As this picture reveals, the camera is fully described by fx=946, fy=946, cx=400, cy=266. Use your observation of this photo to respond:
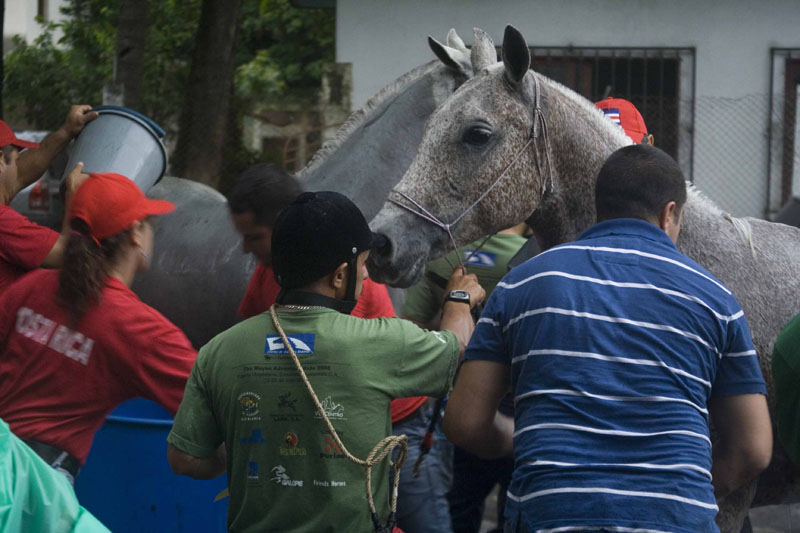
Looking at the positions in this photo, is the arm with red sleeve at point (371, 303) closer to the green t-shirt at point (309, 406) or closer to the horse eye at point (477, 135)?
the horse eye at point (477, 135)

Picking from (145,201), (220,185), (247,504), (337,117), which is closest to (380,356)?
(247,504)

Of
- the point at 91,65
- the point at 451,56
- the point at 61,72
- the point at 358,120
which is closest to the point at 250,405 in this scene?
the point at 451,56

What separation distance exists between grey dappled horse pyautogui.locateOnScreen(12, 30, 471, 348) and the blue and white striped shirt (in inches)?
81.9

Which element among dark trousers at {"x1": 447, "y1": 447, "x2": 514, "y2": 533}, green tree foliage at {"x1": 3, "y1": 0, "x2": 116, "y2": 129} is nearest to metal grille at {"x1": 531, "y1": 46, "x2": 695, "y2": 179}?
green tree foliage at {"x1": 3, "y1": 0, "x2": 116, "y2": 129}

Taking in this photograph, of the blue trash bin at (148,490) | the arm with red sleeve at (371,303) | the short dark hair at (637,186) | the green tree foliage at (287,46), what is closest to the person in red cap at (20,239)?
the blue trash bin at (148,490)

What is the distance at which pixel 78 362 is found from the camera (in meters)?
2.60

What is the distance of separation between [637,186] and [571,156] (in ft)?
2.15

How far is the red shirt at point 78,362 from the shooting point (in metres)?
2.58

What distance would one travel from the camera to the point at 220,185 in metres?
9.08

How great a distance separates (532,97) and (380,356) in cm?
110

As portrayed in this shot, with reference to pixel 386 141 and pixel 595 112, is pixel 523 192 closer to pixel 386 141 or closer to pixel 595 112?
pixel 595 112

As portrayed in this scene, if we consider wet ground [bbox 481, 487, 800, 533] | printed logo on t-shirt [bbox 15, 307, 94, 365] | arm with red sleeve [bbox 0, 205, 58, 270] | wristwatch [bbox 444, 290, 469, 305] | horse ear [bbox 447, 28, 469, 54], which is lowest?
wet ground [bbox 481, 487, 800, 533]

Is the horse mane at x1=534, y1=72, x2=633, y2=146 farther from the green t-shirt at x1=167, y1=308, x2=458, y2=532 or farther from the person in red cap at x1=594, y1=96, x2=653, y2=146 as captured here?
the green t-shirt at x1=167, y1=308, x2=458, y2=532

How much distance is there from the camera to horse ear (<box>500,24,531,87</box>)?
2799mm
